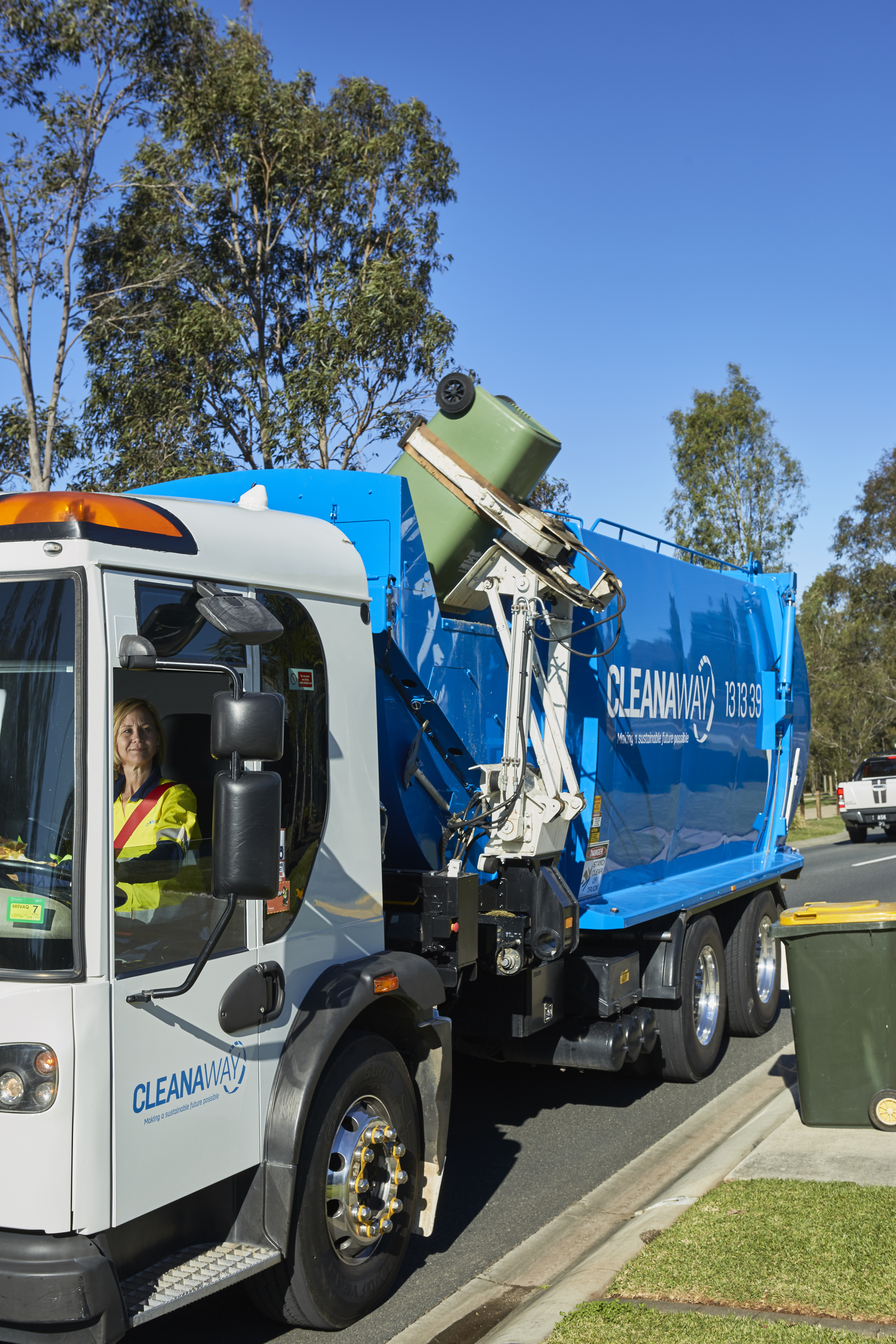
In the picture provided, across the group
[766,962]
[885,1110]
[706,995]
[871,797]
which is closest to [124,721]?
[885,1110]

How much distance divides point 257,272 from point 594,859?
14569mm

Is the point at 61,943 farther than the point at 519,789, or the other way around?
the point at 519,789

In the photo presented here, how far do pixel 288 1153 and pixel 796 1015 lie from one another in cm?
338

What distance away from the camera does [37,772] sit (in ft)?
10.5

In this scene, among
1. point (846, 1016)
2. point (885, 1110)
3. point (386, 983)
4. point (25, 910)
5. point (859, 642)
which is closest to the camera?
point (25, 910)

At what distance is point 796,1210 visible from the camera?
489cm

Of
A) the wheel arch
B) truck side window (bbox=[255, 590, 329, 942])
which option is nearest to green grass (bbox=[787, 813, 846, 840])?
the wheel arch

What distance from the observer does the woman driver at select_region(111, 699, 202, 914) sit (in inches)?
130

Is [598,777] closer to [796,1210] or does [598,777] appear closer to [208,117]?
[796,1210]

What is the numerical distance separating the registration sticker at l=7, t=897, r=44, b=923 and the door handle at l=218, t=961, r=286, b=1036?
2.22ft

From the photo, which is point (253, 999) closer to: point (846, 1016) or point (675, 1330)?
point (675, 1330)

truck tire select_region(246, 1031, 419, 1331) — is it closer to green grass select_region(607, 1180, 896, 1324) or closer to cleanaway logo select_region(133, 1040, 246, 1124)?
cleanaway logo select_region(133, 1040, 246, 1124)

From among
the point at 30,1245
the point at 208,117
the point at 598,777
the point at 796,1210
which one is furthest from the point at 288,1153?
the point at 208,117

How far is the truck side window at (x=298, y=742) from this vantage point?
3.92 m
